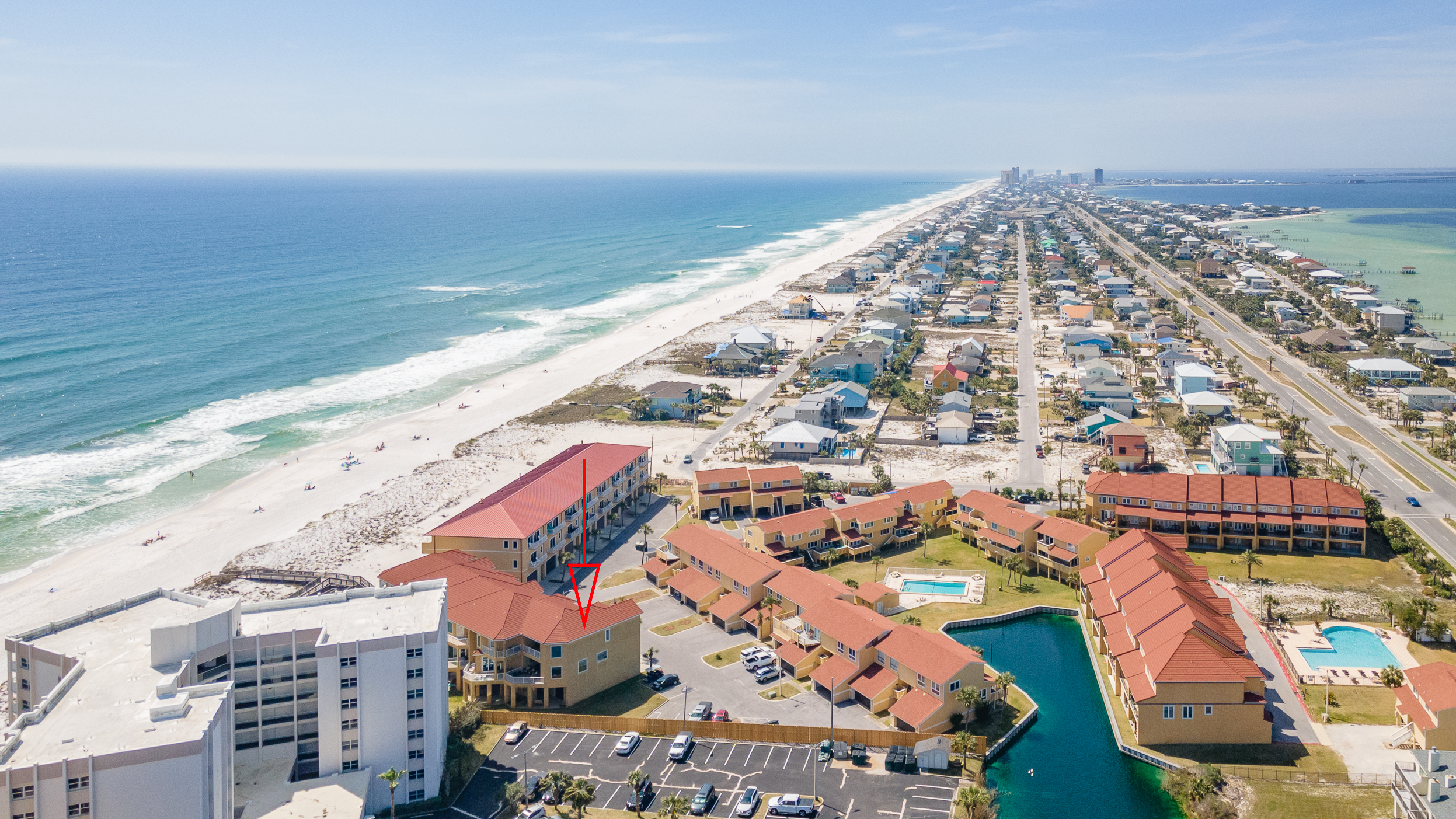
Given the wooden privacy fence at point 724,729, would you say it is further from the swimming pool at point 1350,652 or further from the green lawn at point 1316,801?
the swimming pool at point 1350,652

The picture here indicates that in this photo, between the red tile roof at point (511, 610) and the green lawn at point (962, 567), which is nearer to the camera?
the red tile roof at point (511, 610)

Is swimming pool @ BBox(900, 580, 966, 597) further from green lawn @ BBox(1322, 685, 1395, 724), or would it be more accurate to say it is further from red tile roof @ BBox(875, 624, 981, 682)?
green lawn @ BBox(1322, 685, 1395, 724)

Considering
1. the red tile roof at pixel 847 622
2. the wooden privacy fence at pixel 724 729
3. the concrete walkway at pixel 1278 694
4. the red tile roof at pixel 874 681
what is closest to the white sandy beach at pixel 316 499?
the wooden privacy fence at pixel 724 729

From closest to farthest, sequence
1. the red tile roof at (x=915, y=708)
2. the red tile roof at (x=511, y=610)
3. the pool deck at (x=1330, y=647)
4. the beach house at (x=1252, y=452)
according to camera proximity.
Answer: the red tile roof at (x=915, y=708) < the red tile roof at (x=511, y=610) < the pool deck at (x=1330, y=647) < the beach house at (x=1252, y=452)

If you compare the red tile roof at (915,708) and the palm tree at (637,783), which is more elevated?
the red tile roof at (915,708)

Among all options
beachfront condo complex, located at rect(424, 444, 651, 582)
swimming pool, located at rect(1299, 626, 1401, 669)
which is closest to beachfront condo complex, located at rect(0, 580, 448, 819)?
beachfront condo complex, located at rect(424, 444, 651, 582)

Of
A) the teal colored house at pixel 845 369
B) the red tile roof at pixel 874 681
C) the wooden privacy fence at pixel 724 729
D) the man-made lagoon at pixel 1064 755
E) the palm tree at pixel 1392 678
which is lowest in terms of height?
the man-made lagoon at pixel 1064 755
